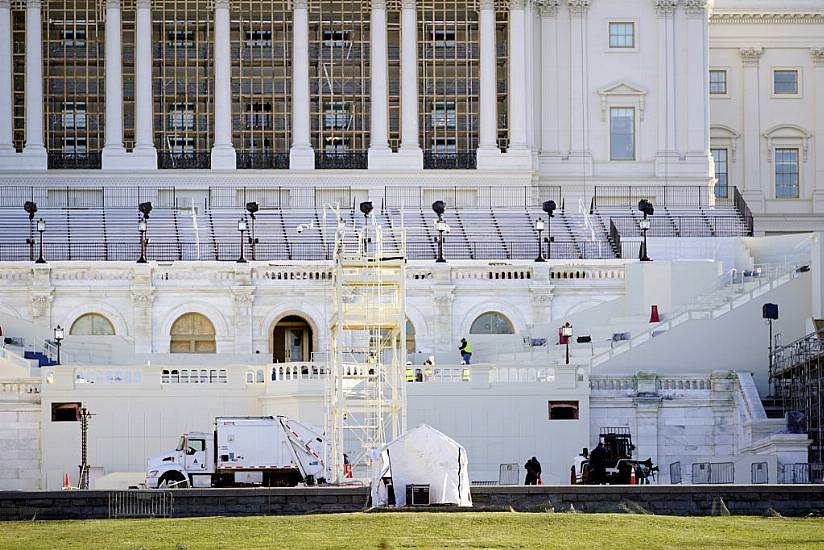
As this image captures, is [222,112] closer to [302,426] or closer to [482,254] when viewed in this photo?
[482,254]

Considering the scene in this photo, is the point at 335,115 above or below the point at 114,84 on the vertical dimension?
below

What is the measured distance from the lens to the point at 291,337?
7969 centimetres

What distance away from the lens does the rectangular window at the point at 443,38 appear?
4117 inches

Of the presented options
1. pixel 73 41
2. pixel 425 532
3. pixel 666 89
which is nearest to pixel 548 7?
pixel 666 89

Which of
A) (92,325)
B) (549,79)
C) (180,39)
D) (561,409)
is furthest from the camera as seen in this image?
(549,79)

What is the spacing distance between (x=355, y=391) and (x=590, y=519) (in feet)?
74.6

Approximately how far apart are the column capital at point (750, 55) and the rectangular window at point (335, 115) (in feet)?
62.6

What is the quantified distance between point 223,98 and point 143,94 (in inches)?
125

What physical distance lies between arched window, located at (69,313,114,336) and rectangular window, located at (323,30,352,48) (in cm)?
2918

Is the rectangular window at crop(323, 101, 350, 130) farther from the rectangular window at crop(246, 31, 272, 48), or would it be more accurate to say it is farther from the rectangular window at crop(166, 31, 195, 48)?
the rectangular window at crop(166, 31, 195, 48)

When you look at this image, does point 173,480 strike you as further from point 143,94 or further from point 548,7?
point 548,7

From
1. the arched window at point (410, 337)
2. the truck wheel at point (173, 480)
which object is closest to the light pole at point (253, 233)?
the arched window at point (410, 337)

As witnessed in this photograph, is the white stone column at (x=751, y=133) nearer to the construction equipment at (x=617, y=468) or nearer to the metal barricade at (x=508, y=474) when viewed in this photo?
the construction equipment at (x=617, y=468)

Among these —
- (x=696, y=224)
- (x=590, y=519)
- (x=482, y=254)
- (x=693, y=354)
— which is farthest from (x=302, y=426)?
(x=696, y=224)
